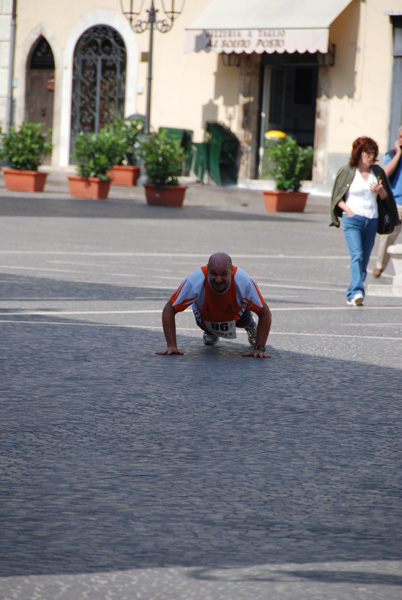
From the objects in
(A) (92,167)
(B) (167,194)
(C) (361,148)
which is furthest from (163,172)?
(C) (361,148)

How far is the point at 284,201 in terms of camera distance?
21.7 metres

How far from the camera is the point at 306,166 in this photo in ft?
70.4

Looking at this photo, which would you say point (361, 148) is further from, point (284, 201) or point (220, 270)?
point (284, 201)

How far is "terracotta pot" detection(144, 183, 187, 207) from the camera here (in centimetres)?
2175

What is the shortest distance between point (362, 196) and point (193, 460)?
5.78 metres

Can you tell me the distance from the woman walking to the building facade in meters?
14.6

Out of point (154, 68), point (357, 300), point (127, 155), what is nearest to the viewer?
point (357, 300)

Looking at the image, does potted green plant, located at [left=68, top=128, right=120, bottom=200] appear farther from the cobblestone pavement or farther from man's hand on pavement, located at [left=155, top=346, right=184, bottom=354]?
man's hand on pavement, located at [left=155, top=346, right=184, bottom=354]

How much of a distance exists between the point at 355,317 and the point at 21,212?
34.1 feet

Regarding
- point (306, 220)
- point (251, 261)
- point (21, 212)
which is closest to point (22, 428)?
point (251, 261)

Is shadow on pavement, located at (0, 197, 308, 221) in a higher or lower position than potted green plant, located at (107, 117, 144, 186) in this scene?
lower

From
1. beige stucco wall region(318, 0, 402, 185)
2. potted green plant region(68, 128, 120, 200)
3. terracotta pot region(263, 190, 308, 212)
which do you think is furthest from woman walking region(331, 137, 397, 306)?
beige stucco wall region(318, 0, 402, 185)

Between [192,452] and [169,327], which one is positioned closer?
[192,452]

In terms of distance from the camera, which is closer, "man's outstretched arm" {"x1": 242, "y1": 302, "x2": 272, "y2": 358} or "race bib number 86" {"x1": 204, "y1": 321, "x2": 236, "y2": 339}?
"man's outstretched arm" {"x1": 242, "y1": 302, "x2": 272, "y2": 358}
